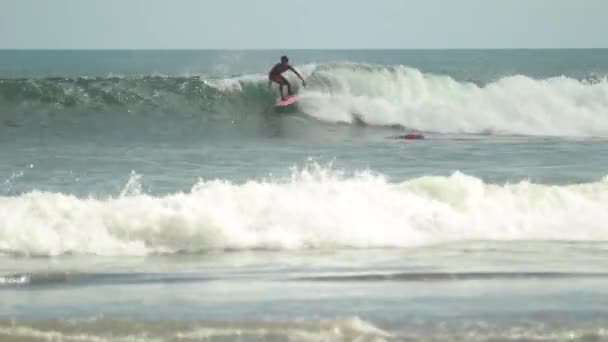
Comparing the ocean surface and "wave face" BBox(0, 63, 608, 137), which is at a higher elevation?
"wave face" BBox(0, 63, 608, 137)

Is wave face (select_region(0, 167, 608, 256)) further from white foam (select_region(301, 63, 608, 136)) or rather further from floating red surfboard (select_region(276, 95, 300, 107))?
white foam (select_region(301, 63, 608, 136))

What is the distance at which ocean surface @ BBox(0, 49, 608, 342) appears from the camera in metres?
10.9

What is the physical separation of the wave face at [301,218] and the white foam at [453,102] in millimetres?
14928

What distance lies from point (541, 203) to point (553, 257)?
11.9 feet

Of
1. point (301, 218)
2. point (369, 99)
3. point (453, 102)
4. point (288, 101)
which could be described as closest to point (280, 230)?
Result: point (301, 218)

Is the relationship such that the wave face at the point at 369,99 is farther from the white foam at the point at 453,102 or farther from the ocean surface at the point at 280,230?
the ocean surface at the point at 280,230

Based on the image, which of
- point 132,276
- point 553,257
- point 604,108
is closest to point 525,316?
point 553,257

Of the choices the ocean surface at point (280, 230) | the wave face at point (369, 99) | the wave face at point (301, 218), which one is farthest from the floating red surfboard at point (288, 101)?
the wave face at point (301, 218)

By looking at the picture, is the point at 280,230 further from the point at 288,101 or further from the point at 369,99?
the point at 369,99

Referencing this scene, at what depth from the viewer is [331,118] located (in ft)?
108

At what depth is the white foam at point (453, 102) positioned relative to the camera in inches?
1324

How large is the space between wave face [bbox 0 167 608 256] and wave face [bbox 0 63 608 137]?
1400 cm

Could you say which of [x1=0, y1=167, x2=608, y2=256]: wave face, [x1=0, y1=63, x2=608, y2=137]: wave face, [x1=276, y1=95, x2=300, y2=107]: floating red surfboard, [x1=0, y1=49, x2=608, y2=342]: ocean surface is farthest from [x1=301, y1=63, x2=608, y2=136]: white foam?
[x1=0, y1=167, x2=608, y2=256]: wave face

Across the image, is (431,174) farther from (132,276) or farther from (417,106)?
(417,106)
